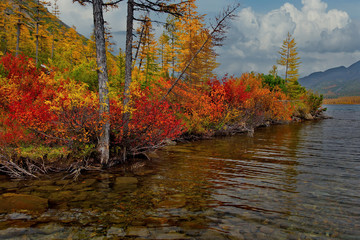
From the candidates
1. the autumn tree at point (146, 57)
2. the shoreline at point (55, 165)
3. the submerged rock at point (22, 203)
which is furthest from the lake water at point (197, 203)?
the autumn tree at point (146, 57)

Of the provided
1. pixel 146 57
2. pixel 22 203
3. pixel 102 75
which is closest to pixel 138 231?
pixel 22 203

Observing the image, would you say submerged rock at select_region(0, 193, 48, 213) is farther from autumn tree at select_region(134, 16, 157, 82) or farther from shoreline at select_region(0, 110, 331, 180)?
autumn tree at select_region(134, 16, 157, 82)

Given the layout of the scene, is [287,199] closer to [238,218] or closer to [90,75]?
[238,218]

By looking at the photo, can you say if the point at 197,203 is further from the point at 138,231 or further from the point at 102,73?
the point at 102,73

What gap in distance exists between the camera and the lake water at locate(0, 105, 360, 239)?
4363 mm

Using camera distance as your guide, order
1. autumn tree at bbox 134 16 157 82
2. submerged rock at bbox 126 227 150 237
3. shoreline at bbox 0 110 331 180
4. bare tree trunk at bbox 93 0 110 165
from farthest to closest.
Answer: autumn tree at bbox 134 16 157 82 < bare tree trunk at bbox 93 0 110 165 < shoreline at bbox 0 110 331 180 < submerged rock at bbox 126 227 150 237

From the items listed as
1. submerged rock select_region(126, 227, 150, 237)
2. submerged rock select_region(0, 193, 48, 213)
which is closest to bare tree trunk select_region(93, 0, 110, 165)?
submerged rock select_region(0, 193, 48, 213)

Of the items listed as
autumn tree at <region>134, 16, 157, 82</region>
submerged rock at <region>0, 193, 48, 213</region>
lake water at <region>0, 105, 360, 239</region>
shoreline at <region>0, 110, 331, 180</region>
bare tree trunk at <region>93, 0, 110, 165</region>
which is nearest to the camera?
lake water at <region>0, 105, 360, 239</region>

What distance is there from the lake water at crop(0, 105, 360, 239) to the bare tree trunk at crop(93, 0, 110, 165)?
1244 mm

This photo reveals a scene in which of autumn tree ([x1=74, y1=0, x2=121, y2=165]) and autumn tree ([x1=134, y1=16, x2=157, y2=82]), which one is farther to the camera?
autumn tree ([x1=134, y1=16, x2=157, y2=82])

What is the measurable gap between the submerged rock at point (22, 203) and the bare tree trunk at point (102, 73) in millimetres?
2959

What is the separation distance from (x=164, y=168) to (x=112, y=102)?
11.5 ft

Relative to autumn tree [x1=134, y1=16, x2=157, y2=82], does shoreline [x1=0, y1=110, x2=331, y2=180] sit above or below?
below

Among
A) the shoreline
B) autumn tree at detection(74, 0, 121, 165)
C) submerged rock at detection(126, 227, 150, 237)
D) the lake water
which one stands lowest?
submerged rock at detection(126, 227, 150, 237)
